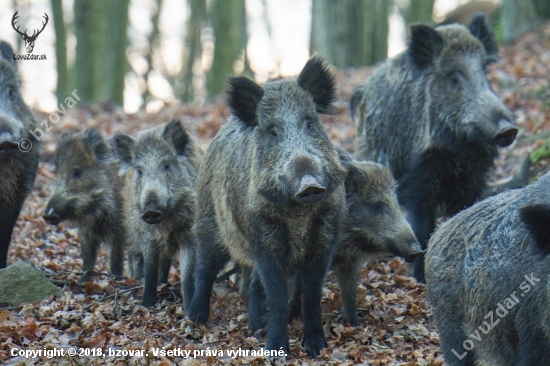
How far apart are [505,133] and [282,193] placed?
3112 mm

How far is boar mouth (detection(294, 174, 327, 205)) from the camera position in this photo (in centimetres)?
526

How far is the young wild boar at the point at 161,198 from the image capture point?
7.25 metres

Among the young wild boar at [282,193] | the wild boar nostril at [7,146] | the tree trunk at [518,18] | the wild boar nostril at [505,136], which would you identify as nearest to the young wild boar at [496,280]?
the young wild boar at [282,193]

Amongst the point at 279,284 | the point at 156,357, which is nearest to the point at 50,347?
the point at 156,357

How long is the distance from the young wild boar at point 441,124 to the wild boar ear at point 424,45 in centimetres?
1

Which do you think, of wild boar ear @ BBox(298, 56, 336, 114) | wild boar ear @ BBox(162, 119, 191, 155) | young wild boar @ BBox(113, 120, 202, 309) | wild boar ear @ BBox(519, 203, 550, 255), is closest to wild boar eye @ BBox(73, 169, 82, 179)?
young wild boar @ BBox(113, 120, 202, 309)

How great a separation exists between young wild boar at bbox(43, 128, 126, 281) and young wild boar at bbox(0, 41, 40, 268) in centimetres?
43

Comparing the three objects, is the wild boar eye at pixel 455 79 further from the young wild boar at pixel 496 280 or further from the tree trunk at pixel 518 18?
the tree trunk at pixel 518 18

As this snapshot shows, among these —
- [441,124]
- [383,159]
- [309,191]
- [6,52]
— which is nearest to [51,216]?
[6,52]

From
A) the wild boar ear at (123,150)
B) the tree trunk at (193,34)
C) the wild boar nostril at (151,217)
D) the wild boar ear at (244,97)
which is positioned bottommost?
the wild boar nostril at (151,217)

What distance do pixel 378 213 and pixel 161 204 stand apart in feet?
6.79

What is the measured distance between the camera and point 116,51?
20.1 metres

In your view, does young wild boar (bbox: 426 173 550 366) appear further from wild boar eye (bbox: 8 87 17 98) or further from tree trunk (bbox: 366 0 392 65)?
tree trunk (bbox: 366 0 392 65)

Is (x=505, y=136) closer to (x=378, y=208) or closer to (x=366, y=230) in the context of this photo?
(x=378, y=208)
